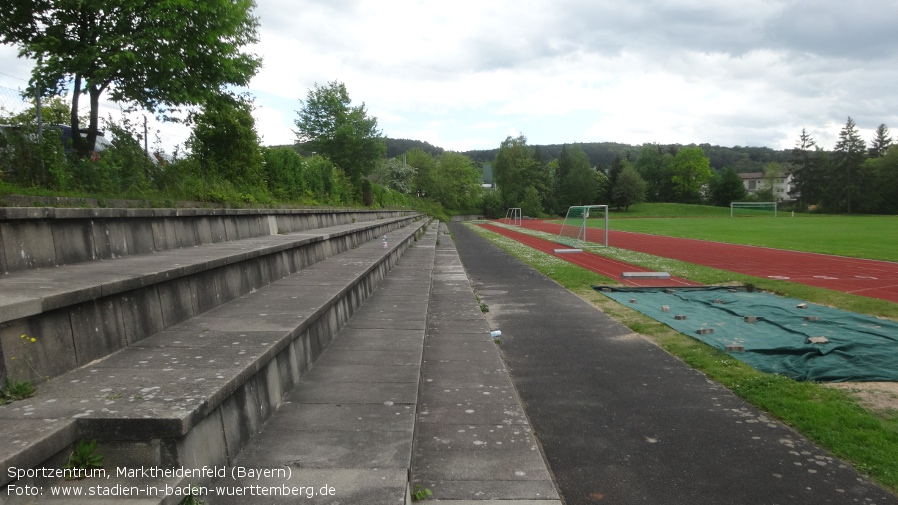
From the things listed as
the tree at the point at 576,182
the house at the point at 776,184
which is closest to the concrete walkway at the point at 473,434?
the tree at the point at 576,182

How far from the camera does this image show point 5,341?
6.70 feet

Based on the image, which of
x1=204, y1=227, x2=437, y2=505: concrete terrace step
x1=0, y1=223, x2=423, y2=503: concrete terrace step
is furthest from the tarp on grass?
x1=0, y1=223, x2=423, y2=503: concrete terrace step

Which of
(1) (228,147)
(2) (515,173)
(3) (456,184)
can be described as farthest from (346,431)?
(2) (515,173)

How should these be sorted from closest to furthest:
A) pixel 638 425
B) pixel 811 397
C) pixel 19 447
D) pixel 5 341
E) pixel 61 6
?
pixel 19 447 → pixel 5 341 → pixel 638 425 → pixel 811 397 → pixel 61 6

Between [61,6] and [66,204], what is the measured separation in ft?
34.6

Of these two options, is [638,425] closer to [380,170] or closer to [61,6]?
[61,6]

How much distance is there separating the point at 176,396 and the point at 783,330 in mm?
7400

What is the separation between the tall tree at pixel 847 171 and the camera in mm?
71562

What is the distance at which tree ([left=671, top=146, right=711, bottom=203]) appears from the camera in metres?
106

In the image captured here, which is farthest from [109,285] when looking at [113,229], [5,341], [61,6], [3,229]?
[61,6]

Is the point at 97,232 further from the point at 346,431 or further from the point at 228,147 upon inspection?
the point at 228,147

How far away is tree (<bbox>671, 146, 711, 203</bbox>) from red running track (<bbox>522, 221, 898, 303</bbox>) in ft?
297

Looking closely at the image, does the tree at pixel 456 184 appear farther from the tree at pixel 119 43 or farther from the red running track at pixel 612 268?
the tree at pixel 119 43

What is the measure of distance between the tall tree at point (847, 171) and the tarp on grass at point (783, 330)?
77957 mm
